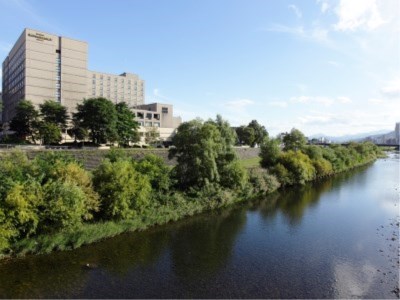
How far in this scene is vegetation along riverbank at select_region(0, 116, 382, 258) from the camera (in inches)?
840

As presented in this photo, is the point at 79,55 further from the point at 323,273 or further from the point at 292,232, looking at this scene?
the point at 323,273

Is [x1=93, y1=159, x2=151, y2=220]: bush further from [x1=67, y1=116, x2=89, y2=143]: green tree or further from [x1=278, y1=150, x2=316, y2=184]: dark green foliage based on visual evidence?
[x1=67, y1=116, x2=89, y2=143]: green tree

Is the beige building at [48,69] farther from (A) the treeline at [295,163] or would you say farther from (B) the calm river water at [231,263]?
(B) the calm river water at [231,263]

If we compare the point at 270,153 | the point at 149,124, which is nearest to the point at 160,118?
the point at 149,124

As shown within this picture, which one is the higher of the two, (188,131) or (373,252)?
(188,131)

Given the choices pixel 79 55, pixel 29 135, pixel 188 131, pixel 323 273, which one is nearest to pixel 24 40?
pixel 79 55

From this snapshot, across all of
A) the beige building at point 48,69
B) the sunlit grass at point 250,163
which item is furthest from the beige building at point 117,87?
the sunlit grass at point 250,163

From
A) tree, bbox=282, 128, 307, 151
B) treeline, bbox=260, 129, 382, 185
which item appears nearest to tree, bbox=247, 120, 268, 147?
tree, bbox=282, 128, 307, 151

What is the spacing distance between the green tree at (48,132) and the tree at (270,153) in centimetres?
4058

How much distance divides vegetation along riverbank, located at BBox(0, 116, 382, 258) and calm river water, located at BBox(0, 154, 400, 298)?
1367mm

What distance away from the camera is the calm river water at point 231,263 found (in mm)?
18250

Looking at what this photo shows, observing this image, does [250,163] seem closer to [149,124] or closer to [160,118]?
[149,124]

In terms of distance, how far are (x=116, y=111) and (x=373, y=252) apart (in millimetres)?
58956

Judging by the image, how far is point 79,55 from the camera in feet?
339
